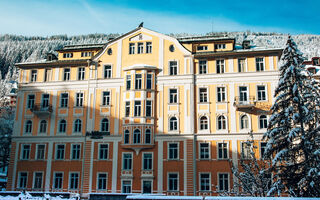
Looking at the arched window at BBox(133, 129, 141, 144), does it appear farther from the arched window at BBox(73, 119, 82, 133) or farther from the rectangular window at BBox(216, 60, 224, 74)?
the rectangular window at BBox(216, 60, 224, 74)

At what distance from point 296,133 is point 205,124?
16020 millimetres

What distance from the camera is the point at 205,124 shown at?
39.3 m

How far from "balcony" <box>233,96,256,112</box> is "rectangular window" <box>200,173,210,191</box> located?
7.90 m

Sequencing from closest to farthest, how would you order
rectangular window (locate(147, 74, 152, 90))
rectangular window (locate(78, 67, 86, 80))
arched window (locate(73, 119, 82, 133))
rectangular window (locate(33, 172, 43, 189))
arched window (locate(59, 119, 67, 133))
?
rectangular window (locate(33, 172, 43, 189)) → rectangular window (locate(147, 74, 152, 90)) → arched window (locate(73, 119, 82, 133)) → arched window (locate(59, 119, 67, 133)) → rectangular window (locate(78, 67, 86, 80))

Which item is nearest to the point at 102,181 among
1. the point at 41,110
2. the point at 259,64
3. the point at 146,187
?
the point at 146,187

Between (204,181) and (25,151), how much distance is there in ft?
70.3

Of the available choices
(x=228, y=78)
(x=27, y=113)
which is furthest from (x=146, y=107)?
(x=27, y=113)

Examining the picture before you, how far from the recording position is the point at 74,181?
40.1 m

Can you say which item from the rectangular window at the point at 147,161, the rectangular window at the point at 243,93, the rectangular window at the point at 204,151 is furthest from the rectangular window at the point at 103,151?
the rectangular window at the point at 243,93

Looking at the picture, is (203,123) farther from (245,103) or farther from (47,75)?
(47,75)

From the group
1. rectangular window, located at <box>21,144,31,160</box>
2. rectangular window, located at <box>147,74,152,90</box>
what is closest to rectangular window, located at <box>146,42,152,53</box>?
rectangular window, located at <box>147,74,152,90</box>

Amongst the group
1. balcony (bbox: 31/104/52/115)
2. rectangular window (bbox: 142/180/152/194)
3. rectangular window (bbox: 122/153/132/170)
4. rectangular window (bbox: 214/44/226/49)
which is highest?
rectangular window (bbox: 214/44/226/49)

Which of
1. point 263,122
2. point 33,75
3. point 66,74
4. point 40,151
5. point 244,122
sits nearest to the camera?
point 263,122

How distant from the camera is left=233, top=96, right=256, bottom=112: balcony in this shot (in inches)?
1491
